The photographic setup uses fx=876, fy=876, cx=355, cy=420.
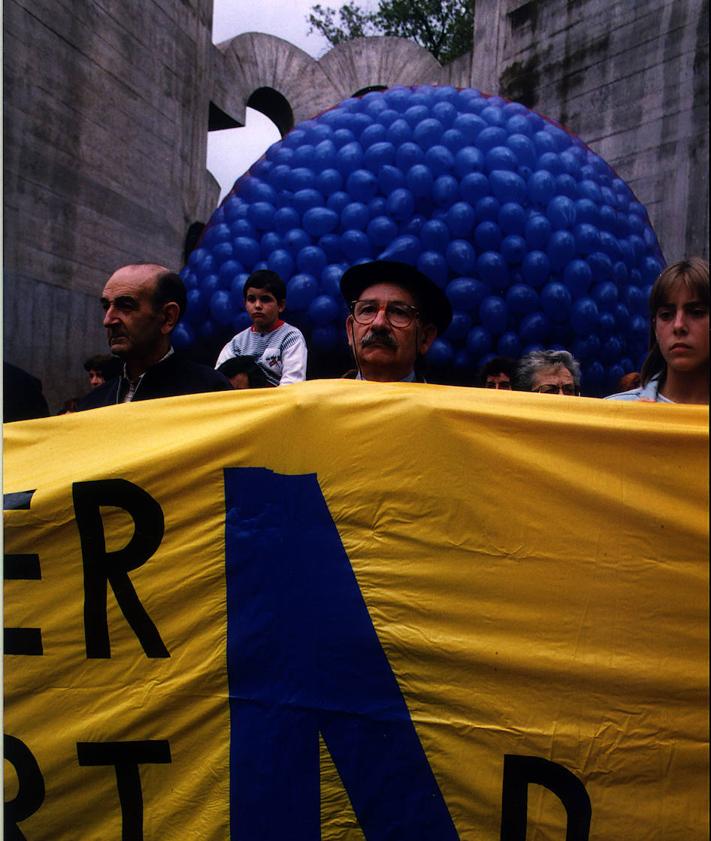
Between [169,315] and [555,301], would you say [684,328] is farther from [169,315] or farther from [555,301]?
[555,301]

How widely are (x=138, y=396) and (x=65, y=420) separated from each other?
1.39ft

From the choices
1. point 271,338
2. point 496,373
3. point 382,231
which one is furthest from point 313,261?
point 496,373

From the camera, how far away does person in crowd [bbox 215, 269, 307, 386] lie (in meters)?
3.98

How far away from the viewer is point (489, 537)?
64.4 inches

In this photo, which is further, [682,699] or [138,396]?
[138,396]

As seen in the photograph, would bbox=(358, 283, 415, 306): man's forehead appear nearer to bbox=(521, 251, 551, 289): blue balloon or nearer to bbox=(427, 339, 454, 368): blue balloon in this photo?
bbox=(427, 339, 454, 368): blue balloon

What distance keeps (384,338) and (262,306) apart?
197cm

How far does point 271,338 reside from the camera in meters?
4.08

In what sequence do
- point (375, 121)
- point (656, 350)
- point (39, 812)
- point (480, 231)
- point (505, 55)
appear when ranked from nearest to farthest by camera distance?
point (39, 812) → point (656, 350) → point (480, 231) → point (375, 121) → point (505, 55)

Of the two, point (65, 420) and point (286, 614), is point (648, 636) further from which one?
point (65, 420)

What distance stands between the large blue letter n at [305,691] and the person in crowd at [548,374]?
1496mm

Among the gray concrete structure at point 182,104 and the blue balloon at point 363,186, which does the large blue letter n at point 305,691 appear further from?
the blue balloon at point 363,186

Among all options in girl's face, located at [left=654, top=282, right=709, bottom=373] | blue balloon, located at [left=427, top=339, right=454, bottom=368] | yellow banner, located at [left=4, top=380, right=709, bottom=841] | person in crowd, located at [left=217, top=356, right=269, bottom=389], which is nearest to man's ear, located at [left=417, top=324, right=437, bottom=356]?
yellow banner, located at [left=4, top=380, right=709, bottom=841]

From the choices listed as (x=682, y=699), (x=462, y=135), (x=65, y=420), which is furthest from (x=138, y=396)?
(x=462, y=135)
